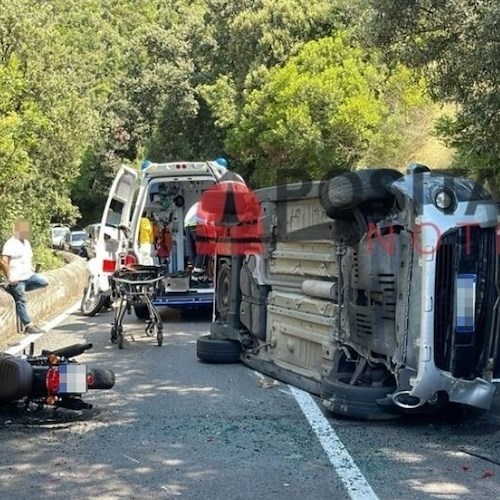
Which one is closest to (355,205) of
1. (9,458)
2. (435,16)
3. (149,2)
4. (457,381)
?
(457,381)

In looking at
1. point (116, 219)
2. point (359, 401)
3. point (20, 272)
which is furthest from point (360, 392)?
point (116, 219)

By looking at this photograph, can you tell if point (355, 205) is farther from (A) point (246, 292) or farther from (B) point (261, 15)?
(B) point (261, 15)

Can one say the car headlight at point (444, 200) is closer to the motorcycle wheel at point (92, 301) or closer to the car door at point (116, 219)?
the car door at point (116, 219)

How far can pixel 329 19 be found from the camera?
1405 inches

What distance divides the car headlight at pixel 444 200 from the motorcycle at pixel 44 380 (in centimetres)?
290

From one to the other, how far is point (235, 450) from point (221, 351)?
336 cm

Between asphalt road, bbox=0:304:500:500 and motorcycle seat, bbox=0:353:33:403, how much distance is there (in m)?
0.28

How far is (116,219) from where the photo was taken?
12.9 metres

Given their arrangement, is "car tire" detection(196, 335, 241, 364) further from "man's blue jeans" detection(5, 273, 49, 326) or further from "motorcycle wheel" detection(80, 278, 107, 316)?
"motorcycle wheel" detection(80, 278, 107, 316)

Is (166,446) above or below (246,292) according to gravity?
below

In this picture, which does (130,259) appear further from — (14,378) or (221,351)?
(14,378)

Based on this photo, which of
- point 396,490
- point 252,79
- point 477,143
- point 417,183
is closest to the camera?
point 396,490

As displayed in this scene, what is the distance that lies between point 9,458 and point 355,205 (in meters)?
3.08

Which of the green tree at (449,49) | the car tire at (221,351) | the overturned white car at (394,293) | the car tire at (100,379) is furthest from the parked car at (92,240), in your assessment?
the car tire at (100,379)
